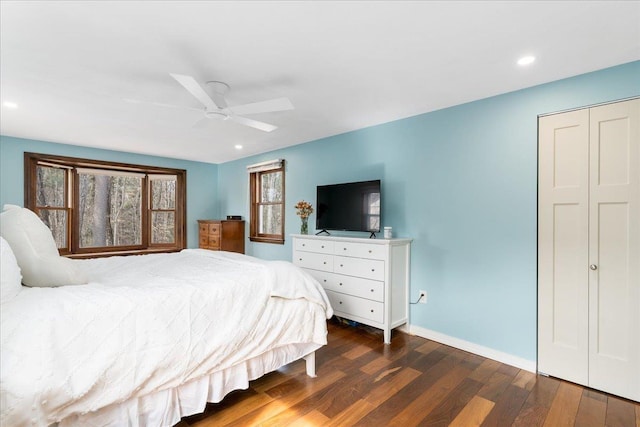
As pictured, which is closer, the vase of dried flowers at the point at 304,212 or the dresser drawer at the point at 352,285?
the dresser drawer at the point at 352,285

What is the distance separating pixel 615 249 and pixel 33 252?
3.58 meters

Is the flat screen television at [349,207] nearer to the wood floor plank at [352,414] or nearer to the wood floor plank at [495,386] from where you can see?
the wood floor plank at [495,386]

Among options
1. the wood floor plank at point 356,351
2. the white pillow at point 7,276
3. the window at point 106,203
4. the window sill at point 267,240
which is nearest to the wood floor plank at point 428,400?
the wood floor plank at point 356,351

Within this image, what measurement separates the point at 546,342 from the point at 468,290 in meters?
0.67

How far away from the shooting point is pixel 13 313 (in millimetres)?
1226

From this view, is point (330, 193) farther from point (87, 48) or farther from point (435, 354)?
point (87, 48)

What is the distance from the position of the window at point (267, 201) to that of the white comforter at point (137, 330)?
2716mm

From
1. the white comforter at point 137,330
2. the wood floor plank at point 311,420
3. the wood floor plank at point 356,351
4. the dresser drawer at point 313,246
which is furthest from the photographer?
the dresser drawer at point 313,246

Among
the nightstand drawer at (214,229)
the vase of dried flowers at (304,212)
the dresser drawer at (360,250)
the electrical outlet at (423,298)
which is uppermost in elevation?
the vase of dried flowers at (304,212)

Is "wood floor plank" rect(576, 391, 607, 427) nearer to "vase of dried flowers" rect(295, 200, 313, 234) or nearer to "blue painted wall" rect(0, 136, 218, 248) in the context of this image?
"vase of dried flowers" rect(295, 200, 313, 234)

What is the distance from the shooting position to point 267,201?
5.17m

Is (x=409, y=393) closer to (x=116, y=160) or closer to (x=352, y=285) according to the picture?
(x=352, y=285)

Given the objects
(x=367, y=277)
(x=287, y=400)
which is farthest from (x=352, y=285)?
(x=287, y=400)

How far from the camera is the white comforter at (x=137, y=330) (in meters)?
1.19
